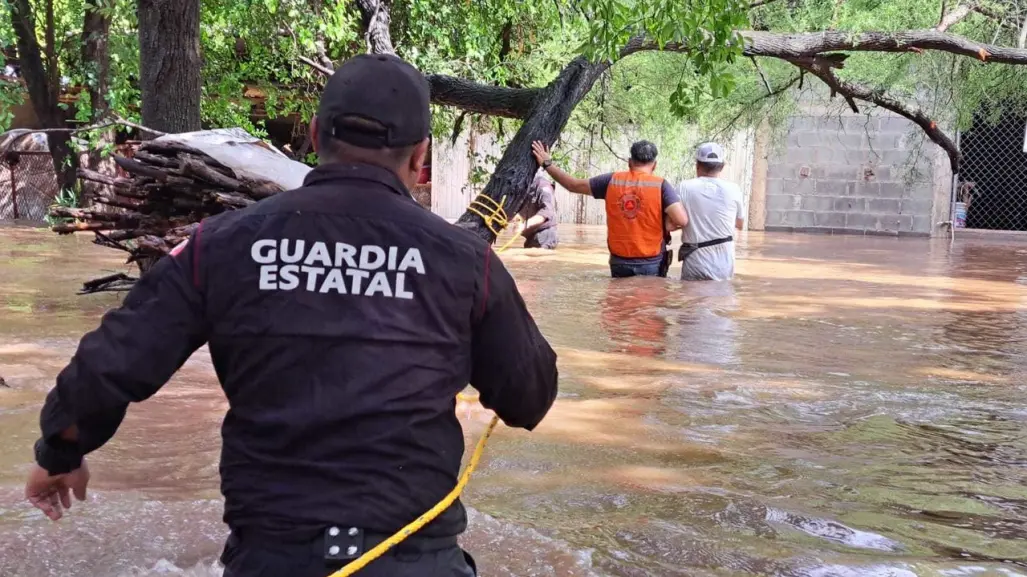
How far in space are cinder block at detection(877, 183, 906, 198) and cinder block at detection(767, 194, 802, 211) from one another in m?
1.87

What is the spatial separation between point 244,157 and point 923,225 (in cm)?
1992

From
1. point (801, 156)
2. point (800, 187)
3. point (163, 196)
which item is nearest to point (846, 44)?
point (163, 196)

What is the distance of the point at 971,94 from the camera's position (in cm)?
1542

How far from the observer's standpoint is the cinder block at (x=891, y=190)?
2436cm

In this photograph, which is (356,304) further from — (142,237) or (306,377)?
(142,237)

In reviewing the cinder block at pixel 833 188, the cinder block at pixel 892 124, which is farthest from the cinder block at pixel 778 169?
the cinder block at pixel 892 124

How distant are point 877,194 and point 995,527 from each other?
71.7ft

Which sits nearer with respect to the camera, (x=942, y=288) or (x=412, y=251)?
(x=412, y=251)

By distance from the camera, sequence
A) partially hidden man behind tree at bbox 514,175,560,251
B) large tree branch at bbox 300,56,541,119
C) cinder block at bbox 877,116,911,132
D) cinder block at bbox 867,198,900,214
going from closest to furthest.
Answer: large tree branch at bbox 300,56,541,119 → partially hidden man behind tree at bbox 514,175,560,251 → cinder block at bbox 877,116,911,132 → cinder block at bbox 867,198,900,214

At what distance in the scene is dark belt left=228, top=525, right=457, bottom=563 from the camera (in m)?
2.01

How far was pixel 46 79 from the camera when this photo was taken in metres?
20.6

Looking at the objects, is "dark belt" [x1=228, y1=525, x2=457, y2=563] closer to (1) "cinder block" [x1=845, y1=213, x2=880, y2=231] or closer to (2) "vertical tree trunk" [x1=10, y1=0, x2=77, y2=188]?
(2) "vertical tree trunk" [x1=10, y1=0, x2=77, y2=188]

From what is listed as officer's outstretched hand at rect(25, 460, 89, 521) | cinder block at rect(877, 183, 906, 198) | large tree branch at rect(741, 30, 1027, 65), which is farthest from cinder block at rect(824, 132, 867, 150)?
officer's outstretched hand at rect(25, 460, 89, 521)

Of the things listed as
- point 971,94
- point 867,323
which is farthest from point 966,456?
point 971,94
